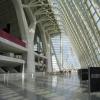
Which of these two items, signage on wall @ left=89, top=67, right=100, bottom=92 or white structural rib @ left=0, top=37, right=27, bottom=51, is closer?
signage on wall @ left=89, top=67, right=100, bottom=92

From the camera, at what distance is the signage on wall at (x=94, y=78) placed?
8766 mm

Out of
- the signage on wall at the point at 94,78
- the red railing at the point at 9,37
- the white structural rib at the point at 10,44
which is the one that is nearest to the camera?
the signage on wall at the point at 94,78

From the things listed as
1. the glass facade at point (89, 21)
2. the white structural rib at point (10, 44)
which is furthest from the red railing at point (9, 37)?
the glass facade at point (89, 21)

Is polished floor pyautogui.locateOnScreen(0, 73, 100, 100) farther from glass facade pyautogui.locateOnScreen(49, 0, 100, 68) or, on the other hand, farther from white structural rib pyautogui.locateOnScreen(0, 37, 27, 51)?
white structural rib pyautogui.locateOnScreen(0, 37, 27, 51)

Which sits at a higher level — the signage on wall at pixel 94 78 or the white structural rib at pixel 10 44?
the white structural rib at pixel 10 44

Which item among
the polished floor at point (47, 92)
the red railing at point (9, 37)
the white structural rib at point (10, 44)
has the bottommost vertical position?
the polished floor at point (47, 92)

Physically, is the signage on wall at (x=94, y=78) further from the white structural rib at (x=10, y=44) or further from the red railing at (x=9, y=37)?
the red railing at (x=9, y=37)

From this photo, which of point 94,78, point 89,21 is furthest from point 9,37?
point 94,78

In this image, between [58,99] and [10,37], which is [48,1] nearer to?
[10,37]

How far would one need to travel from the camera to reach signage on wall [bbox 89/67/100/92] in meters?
8.77

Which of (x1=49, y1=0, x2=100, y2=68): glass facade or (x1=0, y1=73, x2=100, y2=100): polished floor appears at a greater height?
(x1=49, y1=0, x2=100, y2=68): glass facade

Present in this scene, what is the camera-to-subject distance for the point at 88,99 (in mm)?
8820

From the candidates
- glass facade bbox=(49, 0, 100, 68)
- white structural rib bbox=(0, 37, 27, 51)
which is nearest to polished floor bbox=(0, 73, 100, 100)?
glass facade bbox=(49, 0, 100, 68)

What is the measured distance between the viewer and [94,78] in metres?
8.83
